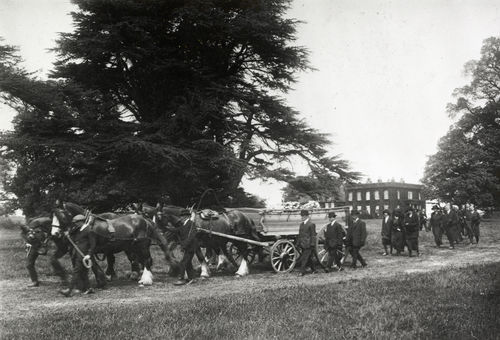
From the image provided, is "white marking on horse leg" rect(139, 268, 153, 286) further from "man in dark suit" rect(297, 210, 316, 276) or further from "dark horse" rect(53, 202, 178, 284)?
"man in dark suit" rect(297, 210, 316, 276)

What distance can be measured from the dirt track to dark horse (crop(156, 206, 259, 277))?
0.70 metres

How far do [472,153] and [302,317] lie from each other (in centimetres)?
4089

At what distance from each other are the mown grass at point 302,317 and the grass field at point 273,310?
0.01 meters

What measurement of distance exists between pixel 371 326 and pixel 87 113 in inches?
585

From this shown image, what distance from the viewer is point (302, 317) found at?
7086mm

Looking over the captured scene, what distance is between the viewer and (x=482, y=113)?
4075cm

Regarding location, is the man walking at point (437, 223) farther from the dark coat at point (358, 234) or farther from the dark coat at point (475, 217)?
the dark coat at point (358, 234)

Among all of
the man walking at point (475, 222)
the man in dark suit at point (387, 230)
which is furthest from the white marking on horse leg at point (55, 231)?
the man walking at point (475, 222)

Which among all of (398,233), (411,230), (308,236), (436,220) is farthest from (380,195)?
(308,236)

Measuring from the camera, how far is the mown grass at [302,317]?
20.7 feet

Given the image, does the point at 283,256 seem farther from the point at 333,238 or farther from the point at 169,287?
the point at 169,287

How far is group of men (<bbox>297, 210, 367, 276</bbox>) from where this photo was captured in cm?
1273

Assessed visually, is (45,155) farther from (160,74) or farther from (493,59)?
(493,59)

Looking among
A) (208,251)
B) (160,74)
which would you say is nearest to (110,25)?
(160,74)
